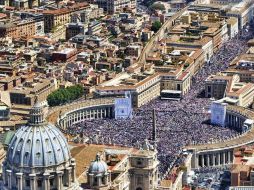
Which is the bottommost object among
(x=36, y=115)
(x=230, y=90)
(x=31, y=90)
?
(x=230, y=90)

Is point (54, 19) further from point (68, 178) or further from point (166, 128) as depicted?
point (68, 178)

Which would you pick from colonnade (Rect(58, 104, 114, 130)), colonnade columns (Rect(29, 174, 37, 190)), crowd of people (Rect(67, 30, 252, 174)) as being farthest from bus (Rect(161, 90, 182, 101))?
colonnade columns (Rect(29, 174, 37, 190))

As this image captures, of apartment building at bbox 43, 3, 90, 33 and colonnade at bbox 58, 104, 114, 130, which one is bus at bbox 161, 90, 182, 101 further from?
apartment building at bbox 43, 3, 90, 33

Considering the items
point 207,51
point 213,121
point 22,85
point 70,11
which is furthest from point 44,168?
point 70,11

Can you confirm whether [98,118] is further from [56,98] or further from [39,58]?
[39,58]

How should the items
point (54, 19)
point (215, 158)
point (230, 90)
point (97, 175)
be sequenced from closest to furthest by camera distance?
point (97, 175), point (215, 158), point (230, 90), point (54, 19)

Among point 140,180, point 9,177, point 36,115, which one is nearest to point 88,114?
point 140,180
